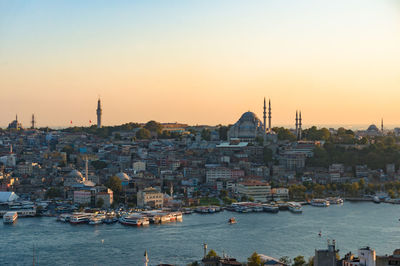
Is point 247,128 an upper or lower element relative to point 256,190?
upper

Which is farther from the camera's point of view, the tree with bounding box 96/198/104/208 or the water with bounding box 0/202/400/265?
the tree with bounding box 96/198/104/208

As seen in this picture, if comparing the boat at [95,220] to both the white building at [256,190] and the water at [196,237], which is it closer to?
the water at [196,237]

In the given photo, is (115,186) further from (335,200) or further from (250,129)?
(250,129)

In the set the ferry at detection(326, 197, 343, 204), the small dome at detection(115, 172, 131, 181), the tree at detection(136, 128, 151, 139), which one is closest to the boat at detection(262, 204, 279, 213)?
the ferry at detection(326, 197, 343, 204)

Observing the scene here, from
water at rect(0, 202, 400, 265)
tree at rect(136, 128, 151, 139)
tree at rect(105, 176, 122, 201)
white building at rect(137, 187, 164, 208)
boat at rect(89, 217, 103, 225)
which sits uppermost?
tree at rect(136, 128, 151, 139)

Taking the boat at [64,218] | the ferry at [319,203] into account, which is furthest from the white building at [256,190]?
the boat at [64,218]

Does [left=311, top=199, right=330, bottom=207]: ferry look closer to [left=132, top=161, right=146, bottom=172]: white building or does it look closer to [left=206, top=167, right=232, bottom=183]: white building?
[left=206, top=167, right=232, bottom=183]: white building

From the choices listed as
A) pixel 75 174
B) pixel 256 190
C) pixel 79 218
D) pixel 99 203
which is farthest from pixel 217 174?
pixel 79 218

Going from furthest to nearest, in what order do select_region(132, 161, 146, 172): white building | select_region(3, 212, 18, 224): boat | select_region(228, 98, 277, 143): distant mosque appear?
select_region(228, 98, 277, 143): distant mosque → select_region(132, 161, 146, 172): white building → select_region(3, 212, 18, 224): boat
